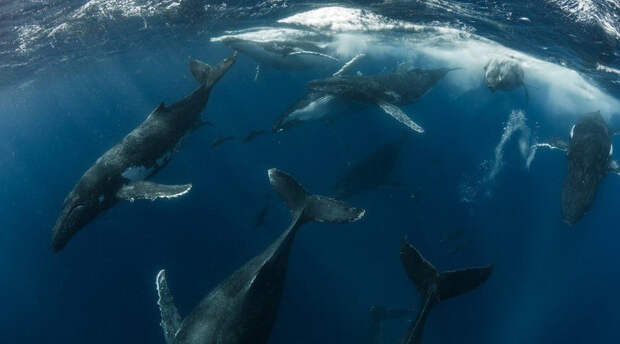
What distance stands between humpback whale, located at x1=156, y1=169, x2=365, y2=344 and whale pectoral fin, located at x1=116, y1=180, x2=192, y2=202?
7.14ft

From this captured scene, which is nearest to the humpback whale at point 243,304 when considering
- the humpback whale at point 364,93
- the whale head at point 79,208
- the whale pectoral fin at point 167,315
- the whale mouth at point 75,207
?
the whale pectoral fin at point 167,315

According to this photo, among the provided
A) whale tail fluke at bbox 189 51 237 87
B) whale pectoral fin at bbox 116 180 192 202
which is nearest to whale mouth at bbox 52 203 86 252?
whale pectoral fin at bbox 116 180 192 202

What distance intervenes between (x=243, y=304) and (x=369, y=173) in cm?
1178

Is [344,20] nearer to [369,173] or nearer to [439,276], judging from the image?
[369,173]

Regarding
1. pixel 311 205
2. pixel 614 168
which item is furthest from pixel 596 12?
pixel 311 205

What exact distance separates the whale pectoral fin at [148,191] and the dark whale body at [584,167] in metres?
12.9

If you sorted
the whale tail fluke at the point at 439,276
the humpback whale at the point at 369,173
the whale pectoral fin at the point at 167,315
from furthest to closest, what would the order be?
the humpback whale at the point at 369,173, the whale pectoral fin at the point at 167,315, the whale tail fluke at the point at 439,276

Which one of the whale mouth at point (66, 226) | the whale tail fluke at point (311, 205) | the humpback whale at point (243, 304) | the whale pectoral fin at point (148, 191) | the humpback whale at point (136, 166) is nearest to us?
the humpback whale at point (243, 304)

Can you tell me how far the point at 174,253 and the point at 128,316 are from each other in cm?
439

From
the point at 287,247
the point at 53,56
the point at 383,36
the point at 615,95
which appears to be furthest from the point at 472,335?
the point at 53,56

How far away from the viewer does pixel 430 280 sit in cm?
812

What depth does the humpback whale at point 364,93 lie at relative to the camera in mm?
13641

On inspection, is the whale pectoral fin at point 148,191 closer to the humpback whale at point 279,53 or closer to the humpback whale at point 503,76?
the humpback whale at point 279,53

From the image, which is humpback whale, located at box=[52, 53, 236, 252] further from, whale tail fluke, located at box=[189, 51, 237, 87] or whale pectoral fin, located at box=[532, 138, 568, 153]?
whale pectoral fin, located at box=[532, 138, 568, 153]
